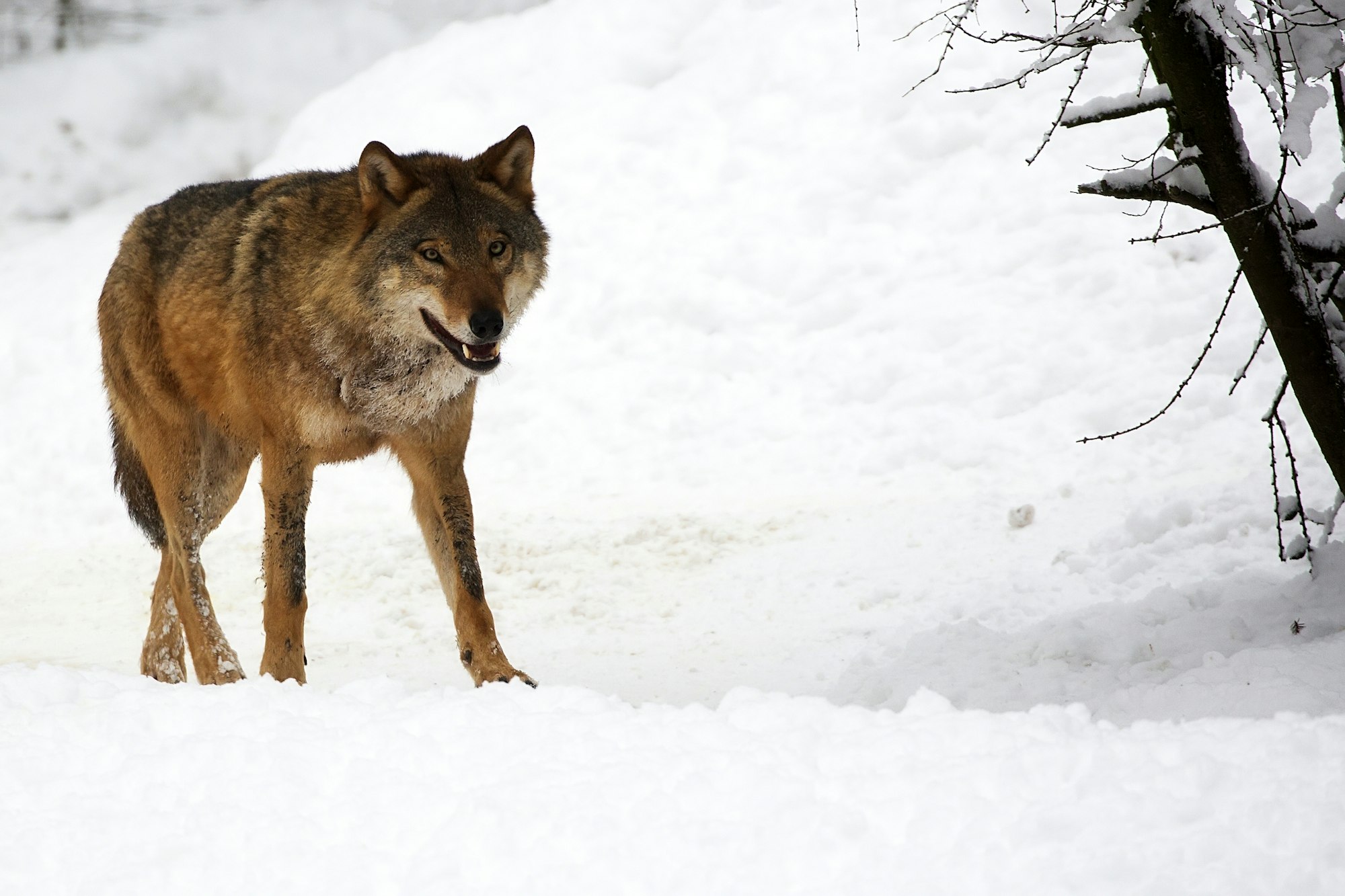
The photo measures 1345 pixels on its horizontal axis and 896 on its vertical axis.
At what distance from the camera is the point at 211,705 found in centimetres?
318

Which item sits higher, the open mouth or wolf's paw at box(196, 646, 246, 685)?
the open mouth

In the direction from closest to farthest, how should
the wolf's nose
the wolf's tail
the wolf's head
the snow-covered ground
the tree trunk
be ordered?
the snow-covered ground
the tree trunk
the wolf's nose
the wolf's head
the wolf's tail

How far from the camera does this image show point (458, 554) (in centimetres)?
471

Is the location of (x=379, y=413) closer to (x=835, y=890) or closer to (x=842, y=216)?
(x=835, y=890)

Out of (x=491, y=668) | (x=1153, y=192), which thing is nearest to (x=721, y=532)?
(x=491, y=668)

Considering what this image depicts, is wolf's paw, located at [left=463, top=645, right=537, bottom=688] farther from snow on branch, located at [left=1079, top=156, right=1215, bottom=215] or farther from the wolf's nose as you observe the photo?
snow on branch, located at [left=1079, top=156, right=1215, bottom=215]

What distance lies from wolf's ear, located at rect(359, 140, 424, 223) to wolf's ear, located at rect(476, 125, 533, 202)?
11.7 inches

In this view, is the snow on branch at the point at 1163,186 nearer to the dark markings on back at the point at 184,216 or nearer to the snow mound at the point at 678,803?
the snow mound at the point at 678,803

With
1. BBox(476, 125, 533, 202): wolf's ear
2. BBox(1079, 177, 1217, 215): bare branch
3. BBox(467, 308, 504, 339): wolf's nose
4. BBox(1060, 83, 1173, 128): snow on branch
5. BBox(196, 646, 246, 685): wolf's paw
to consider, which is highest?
BBox(476, 125, 533, 202): wolf's ear

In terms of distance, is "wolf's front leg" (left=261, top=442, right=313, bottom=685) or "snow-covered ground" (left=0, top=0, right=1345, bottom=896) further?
"wolf's front leg" (left=261, top=442, right=313, bottom=685)

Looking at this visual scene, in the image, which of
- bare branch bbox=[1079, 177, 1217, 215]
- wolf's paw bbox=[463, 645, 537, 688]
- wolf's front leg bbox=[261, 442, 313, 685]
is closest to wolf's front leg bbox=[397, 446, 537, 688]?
wolf's paw bbox=[463, 645, 537, 688]

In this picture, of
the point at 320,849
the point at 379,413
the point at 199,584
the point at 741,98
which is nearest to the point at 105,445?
the point at 199,584

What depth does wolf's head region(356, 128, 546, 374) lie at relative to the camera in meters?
4.18

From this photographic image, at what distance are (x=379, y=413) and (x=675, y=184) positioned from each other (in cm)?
759
